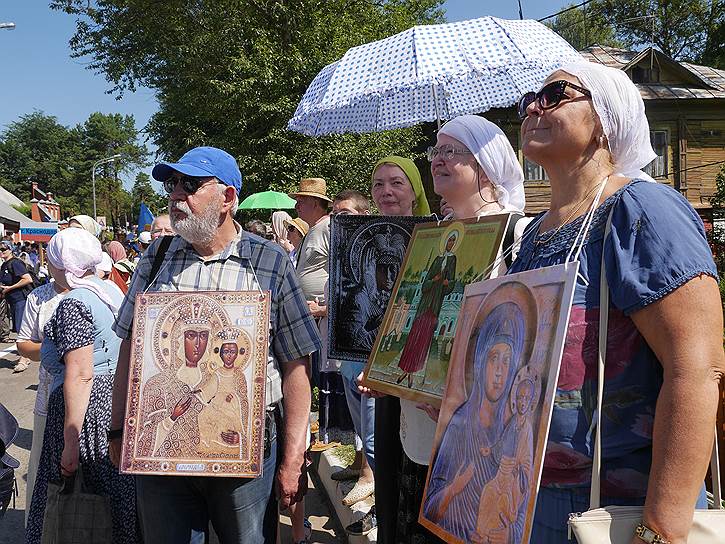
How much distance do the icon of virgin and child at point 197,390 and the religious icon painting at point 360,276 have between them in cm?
64

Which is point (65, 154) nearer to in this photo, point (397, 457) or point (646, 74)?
point (646, 74)

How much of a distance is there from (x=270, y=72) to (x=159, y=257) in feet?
44.9

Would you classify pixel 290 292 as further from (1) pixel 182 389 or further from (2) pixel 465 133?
(2) pixel 465 133

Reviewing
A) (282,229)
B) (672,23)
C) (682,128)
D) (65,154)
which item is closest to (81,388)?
(282,229)

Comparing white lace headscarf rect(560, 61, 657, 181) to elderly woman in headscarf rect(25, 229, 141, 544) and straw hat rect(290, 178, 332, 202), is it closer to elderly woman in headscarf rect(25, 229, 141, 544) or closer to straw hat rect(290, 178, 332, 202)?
elderly woman in headscarf rect(25, 229, 141, 544)

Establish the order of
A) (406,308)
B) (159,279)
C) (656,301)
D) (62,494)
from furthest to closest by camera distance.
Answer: (62,494) < (159,279) < (406,308) < (656,301)

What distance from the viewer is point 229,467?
229 centimetres

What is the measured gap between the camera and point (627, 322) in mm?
1442

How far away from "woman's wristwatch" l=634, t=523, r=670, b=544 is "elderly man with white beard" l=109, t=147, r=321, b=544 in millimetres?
1481

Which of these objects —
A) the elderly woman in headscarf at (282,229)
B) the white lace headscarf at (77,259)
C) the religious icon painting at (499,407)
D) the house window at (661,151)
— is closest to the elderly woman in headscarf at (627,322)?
the religious icon painting at (499,407)

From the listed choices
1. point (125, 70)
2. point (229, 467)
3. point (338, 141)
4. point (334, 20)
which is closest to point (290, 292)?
point (229, 467)

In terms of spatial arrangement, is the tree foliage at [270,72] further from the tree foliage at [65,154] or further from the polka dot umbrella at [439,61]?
the tree foliage at [65,154]

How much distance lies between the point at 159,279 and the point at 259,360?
0.56 metres

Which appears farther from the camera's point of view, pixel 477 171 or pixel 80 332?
pixel 80 332
